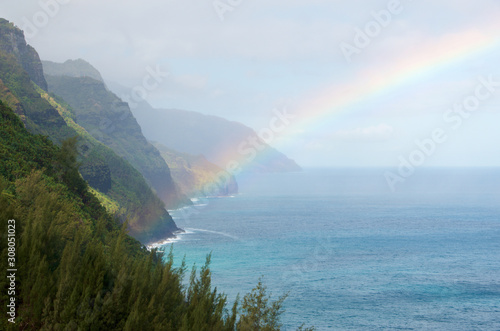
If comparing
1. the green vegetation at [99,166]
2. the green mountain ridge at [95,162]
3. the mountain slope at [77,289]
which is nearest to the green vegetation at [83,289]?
the mountain slope at [77,289]

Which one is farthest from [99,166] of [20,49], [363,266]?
[363,266]

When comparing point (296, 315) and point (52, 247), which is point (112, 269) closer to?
point (52, 247)

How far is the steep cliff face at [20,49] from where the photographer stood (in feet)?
453

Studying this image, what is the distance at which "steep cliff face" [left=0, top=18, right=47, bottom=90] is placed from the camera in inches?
5433

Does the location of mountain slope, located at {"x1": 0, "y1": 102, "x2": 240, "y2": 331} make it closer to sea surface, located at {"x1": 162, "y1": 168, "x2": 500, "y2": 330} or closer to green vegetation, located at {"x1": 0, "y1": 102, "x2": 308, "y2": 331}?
green vegetation, located at {"x1": 0, "y1": 102, "x2": 308, "y2": 331}

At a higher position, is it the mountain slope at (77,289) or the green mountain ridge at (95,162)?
the green mountain ridge at (95,162)

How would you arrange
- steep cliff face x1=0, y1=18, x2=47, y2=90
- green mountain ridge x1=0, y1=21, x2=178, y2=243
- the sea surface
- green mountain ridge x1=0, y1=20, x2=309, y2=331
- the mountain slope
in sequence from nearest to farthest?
1. the mountain slope
2. green mountain ridge x1=0, y1=20, x2=309, y2=331
3. the sea surface
4. green mountain ridge x1=0, y1=21, x2=178, y2=243
5. steep cliff face x1=0, y1=18, x2=47, y2=90

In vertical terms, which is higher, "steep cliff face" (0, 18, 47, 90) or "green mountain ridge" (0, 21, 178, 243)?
"steep cliff face" (0, 18, 47, 90)

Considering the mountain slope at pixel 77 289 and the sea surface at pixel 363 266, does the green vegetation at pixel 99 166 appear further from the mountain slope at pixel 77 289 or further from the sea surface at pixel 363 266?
the mountain slope at pixel 77 289

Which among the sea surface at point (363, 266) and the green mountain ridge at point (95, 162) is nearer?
the sea surface at point (363, 266)

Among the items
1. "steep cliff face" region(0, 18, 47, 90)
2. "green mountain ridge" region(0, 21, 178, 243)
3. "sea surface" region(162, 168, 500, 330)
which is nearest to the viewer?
"sea surface" region(162, 168, 500, 330)

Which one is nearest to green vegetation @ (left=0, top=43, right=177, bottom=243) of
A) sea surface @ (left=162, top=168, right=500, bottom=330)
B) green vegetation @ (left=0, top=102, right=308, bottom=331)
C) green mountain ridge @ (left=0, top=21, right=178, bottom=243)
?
green mountain ridge @ (left=0, top=21, right=178, bottom=243)

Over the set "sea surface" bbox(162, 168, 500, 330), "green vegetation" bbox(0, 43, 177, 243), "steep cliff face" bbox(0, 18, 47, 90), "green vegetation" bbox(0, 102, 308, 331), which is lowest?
"green vegetation" bbox(0, 102, 308, 331)

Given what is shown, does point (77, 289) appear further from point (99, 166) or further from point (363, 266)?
point (99, 166)
